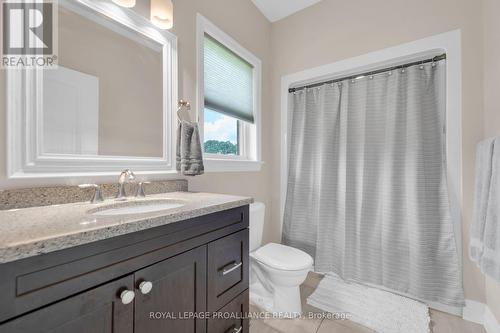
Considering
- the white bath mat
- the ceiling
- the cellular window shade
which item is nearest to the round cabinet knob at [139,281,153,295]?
the cellular window shade

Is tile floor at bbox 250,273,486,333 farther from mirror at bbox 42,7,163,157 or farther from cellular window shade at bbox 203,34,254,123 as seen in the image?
cellular window shade at bbox 203,34,254,123

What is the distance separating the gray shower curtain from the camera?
5.33 ft

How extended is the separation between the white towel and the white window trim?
5.13 feet

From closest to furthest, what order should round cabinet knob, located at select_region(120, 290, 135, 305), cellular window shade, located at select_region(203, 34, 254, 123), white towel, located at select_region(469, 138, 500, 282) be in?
1. round cabinet knob, located at select_region(120, 290, 135, 305)
2. white towel, located at select_region(469, 138, 500, 282)
3. cellular window shade, located at select_region(203, 34, 254, 123)

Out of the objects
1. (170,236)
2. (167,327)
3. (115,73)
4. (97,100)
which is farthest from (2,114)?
(167,327)

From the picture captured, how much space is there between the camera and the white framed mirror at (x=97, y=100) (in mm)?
864

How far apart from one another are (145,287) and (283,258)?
1161mm

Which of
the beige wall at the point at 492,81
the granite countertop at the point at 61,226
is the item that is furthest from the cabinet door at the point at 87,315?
the beige wall at the point at 492,81

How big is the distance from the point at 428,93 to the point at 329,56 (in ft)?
2.89

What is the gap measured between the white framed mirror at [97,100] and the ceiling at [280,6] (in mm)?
1315

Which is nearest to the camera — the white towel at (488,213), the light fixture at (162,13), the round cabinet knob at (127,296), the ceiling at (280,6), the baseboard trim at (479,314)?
the round cabinet knob at (127,296)

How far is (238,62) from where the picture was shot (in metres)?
2.02

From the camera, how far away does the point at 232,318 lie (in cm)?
104

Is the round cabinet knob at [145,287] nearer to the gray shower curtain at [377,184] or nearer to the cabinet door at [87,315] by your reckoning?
the cabinet door at [87,315]
